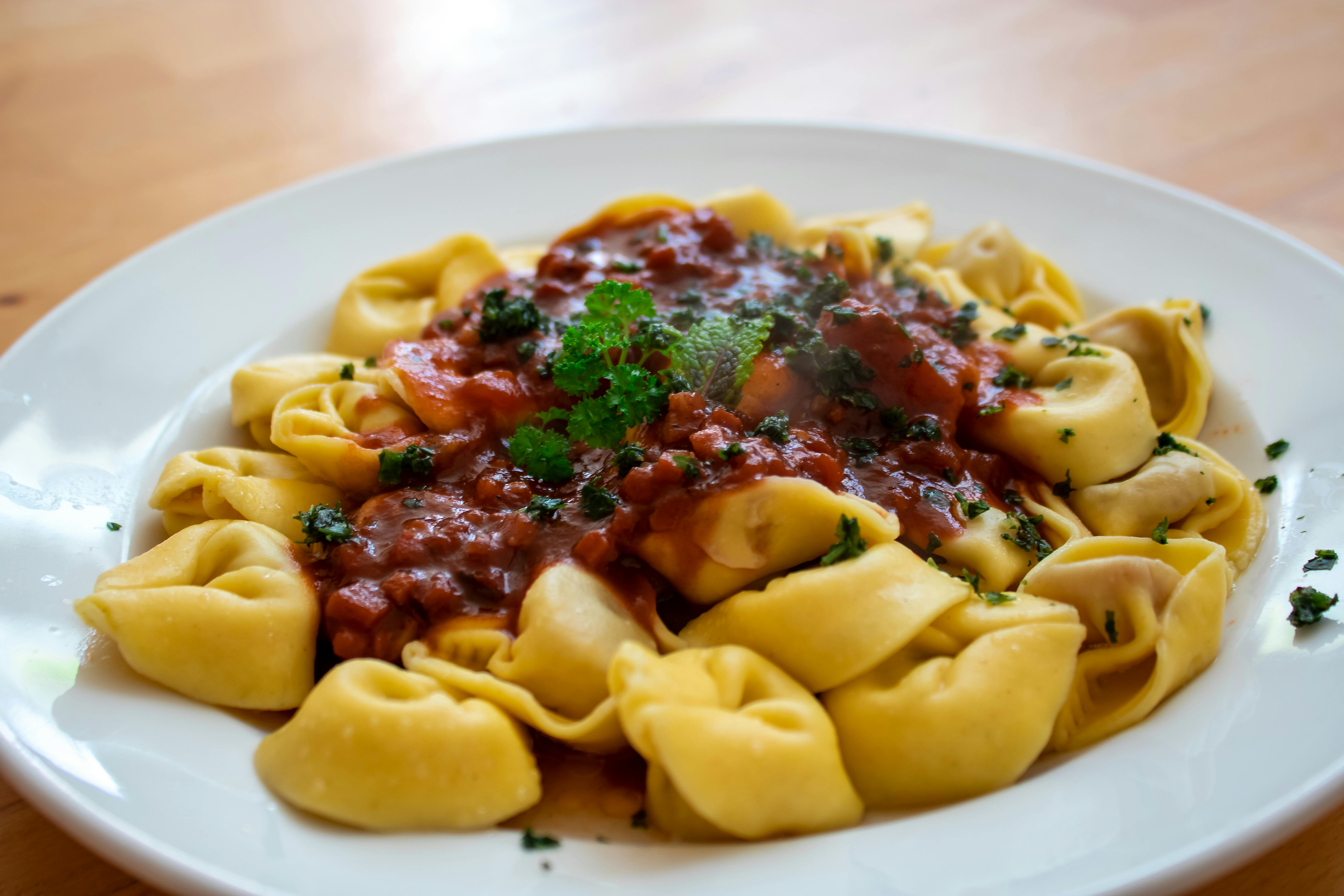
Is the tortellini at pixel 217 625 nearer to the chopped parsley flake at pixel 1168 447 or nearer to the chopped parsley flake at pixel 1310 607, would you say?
the chopped parsley flake at pixel 1310 607

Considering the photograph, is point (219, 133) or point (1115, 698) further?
point (219, 133)

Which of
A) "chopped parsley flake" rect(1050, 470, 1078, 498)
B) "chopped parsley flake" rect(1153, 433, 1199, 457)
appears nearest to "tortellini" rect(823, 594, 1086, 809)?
"chopped parsley flake" rect(1050, 470, 1078, 498)

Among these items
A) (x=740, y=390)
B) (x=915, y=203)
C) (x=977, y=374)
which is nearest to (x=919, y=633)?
(x=740, y=390)

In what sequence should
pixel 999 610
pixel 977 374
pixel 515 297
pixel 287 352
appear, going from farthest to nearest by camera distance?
pixel 287 352, pixel 515 297, pixel 977 374, pixel 999 610

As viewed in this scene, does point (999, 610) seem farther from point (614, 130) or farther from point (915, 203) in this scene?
point (614, 130)

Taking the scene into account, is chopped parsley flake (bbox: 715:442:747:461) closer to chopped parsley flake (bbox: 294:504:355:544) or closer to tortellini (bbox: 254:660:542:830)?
tortellini (bbox: 254:660:542:830)

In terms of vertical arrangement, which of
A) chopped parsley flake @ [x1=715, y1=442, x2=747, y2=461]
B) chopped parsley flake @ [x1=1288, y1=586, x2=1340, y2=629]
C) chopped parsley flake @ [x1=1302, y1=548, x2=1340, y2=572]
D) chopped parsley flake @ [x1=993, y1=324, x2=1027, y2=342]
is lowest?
chopped parsley flake @ [x1=1288, y1=586, x2=1340, y2=629]
